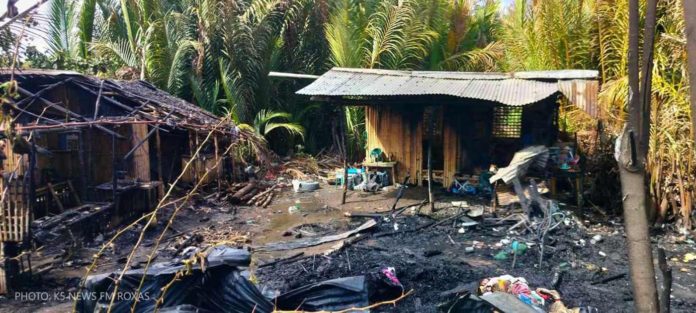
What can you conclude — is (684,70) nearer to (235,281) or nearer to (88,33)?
(235,281)

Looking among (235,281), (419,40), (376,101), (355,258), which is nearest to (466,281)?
(355,258)

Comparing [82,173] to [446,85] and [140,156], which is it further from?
[446,85]

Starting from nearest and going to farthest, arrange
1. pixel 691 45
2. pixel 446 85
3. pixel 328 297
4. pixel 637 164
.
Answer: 1. pixel 691 45
2. pixel 637 164
3. pixel 328 297
4. pixel 446 85

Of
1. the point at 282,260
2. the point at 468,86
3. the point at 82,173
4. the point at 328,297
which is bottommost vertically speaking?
the point at 282,260

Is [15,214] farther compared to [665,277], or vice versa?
[15,214]

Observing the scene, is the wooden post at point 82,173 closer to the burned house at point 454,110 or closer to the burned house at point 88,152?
the burned house at point 88,152

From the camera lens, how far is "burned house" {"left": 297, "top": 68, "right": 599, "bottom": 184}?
930 cm

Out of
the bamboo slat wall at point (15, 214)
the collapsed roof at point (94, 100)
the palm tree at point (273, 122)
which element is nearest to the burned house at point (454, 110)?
the collapsed roof at point (94, 100)

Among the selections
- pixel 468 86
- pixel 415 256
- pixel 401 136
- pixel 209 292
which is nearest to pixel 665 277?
pixel 209 292

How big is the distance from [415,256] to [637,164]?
494 cm

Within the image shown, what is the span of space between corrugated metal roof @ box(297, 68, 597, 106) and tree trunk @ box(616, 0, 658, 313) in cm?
685

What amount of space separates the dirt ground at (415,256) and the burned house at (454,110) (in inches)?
68.5

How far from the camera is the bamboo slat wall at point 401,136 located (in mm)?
11883

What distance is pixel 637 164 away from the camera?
203cm
